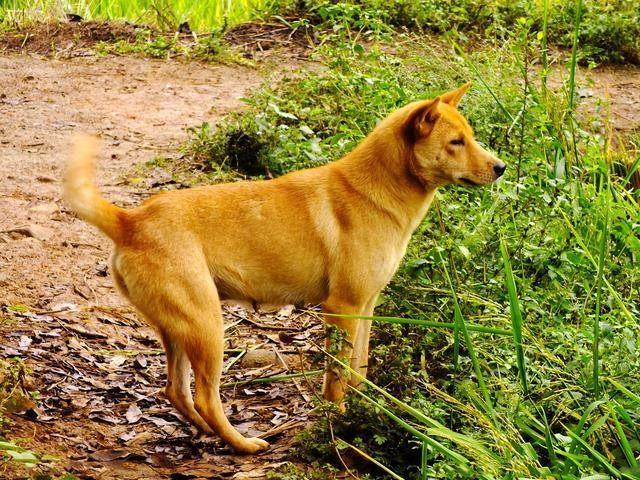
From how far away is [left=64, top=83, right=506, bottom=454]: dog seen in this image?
4.79 m

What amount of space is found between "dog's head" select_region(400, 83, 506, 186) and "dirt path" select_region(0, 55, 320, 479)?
1.44m

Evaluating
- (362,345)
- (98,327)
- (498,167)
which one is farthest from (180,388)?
(498,167)

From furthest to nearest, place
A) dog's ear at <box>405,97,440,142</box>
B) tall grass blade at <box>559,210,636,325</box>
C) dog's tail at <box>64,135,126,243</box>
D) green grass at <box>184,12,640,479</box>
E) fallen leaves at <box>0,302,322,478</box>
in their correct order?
dog's ear at <box>405,97,440,142</box> < fallen leaves at <box>0,302,322,478</box> < dog's tail at <box>64,135,126,243</box> < tall grass blade at <box>559,210,636,325</box> < green grass at <box>184,12,640,479</box>

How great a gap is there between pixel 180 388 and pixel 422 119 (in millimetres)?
1870

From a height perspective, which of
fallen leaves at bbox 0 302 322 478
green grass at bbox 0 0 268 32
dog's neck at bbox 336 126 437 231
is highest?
dog's neck at bbox 336 126 437 231

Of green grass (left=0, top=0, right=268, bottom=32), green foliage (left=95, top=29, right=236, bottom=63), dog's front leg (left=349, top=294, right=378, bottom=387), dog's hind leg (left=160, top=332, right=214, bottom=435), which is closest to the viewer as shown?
dog's hind leg (left=160, top=332, right=214, bottom=435)

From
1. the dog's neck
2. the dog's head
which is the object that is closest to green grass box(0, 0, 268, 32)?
the dog's neck

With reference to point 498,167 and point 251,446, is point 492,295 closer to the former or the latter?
point 498,167

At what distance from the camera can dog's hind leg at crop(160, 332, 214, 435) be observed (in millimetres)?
5121

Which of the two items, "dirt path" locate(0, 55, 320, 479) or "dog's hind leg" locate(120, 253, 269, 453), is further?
"dirt path" locate(0, 55, 320, 479)

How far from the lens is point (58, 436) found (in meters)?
4.90

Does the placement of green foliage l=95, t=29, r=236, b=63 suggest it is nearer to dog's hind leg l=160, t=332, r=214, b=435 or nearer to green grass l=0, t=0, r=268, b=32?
green grass l=0, t=0, r=268, b=32

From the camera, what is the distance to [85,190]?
4.75 meters

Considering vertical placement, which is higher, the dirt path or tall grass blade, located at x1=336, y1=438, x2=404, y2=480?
tall grass blade, located at x1=336, y1=438, x2=404, y2=480
